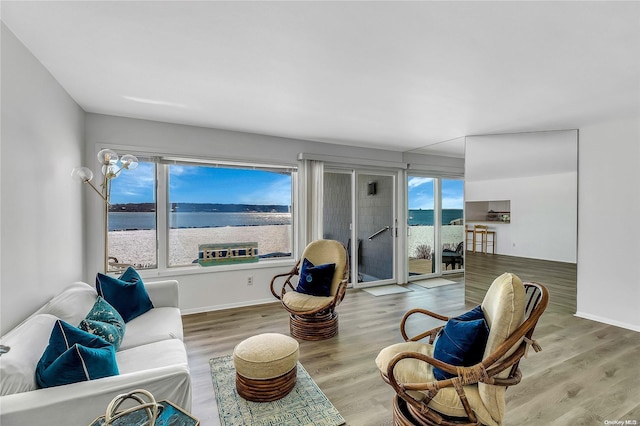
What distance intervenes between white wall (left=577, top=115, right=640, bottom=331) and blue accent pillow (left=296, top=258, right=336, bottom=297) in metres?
3.29

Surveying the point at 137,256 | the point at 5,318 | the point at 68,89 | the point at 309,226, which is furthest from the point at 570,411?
the point at 68,89

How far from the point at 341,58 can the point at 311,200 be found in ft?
8.57

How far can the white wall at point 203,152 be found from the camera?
3.36 meters

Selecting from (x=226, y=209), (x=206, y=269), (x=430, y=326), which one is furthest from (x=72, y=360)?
(x=430, y=326)

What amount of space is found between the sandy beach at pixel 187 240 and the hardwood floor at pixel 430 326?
2.74 ft

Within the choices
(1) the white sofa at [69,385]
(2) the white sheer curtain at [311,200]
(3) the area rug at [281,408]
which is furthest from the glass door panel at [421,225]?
(1) the white sofa at [69,385]

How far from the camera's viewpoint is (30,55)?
205 cm

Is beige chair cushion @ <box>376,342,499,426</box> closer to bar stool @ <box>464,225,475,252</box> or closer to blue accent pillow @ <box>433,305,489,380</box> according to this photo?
blue accent pillow @ <box>433,305,489,380</box>

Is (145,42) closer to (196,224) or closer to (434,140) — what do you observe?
(196,224)

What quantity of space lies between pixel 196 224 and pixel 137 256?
0.78 meters

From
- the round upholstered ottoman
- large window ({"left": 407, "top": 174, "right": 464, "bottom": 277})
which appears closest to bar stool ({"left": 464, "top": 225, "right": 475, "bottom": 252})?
large window ({"left": 407, "top": 174, "right": 464, "bottom": 277})

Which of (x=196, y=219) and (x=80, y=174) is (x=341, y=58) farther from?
(x=196, y=219)

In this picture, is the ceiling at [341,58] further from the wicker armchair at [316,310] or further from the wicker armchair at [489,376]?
the wicker armchair at [316,310]

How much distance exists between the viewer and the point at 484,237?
4.34m
